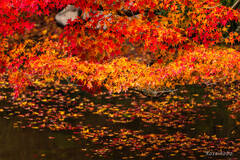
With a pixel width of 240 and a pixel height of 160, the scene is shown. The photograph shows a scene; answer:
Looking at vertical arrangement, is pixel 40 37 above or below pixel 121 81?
above

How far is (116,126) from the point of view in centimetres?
967

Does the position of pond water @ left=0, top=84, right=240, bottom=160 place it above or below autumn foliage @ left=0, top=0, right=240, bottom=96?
below

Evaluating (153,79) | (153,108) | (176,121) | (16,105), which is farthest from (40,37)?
(153,79)

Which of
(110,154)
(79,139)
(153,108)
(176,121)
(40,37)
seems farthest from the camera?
(40,37)

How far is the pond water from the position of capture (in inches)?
309

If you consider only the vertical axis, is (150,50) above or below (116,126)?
above

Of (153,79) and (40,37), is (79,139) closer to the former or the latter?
(153,79)

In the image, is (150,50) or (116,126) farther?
(116,126)

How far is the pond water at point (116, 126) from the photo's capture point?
25.8ft

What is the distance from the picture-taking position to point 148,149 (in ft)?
26.3

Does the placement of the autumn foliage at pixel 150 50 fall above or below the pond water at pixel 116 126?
above

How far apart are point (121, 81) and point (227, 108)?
5.26 metres

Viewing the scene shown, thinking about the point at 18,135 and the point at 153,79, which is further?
the point at 18,135

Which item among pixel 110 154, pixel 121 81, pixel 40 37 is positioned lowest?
pixel 110 154
